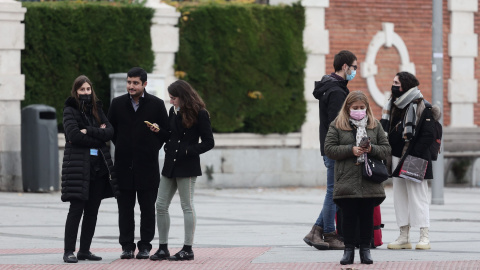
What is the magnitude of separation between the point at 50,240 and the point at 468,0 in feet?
43.8

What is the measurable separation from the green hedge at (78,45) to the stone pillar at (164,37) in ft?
0.51

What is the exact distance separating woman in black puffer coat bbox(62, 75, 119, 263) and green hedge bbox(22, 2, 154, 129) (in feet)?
29.4

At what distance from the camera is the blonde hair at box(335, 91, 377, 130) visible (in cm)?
934

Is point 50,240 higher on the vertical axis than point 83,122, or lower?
lower

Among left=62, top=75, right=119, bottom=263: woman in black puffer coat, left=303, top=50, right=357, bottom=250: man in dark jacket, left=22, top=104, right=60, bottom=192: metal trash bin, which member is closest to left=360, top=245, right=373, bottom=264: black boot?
left=303, top=50, right=357, bottom=250: man in dark jacket

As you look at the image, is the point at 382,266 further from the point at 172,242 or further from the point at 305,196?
the point at 305,196

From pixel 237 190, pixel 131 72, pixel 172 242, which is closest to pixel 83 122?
pixel 131 72

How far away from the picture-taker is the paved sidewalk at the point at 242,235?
30.6 feet

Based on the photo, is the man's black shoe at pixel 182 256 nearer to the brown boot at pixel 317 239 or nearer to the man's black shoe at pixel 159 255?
the man's black shoe at pixel 159 255

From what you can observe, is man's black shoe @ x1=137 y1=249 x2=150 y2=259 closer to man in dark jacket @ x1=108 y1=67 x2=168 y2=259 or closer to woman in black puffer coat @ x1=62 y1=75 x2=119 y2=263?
man in dark jacket @ x1=108 y1=67 x2=168 y2=259

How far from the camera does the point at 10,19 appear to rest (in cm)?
1812

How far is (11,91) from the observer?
→ 18125mm

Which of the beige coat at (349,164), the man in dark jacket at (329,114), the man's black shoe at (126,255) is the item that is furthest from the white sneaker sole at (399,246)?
the man's black shoe at (126,255)

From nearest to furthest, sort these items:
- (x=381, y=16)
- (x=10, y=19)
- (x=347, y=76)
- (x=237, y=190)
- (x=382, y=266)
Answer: (x=382, y=266) < (x=347, y=76) < (x=10, y=19) < (x=237, y=190) < (x=381, y=16)
